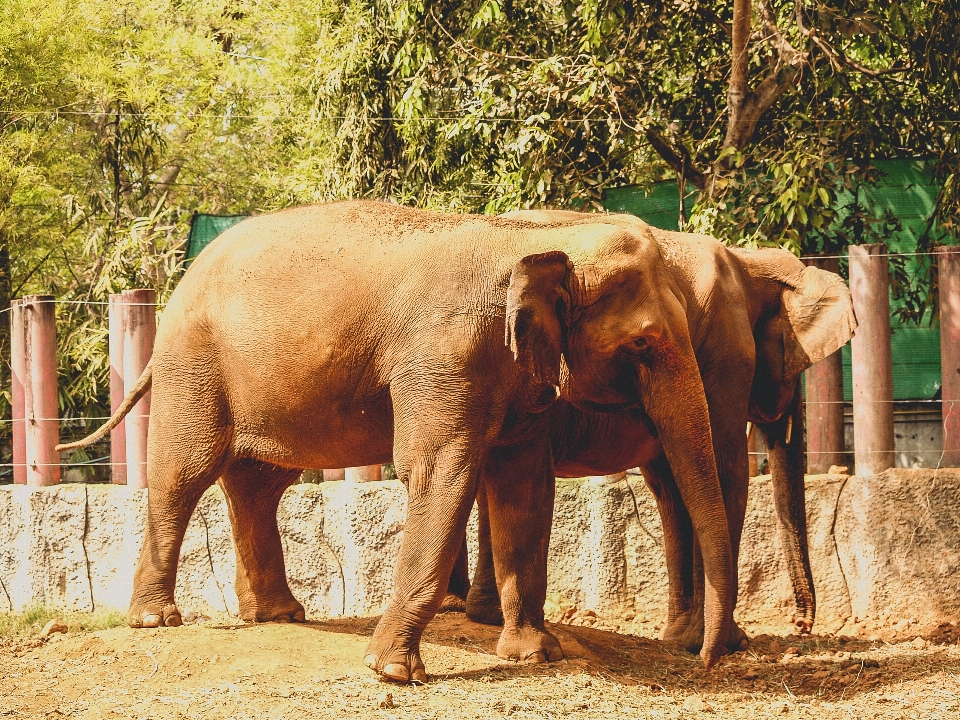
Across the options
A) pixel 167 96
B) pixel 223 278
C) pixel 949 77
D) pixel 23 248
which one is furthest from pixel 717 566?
pixel 167 96

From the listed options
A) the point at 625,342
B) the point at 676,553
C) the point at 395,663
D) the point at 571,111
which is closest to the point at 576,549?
the point at 676,553

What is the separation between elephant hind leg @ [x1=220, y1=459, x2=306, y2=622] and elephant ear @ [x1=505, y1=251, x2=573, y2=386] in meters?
2.20

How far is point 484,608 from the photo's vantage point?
755 centimetres

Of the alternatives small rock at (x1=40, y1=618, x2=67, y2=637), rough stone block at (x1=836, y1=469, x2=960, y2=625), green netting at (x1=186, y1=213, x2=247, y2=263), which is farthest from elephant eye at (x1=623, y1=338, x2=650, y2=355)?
green netting at (x1=186, y1=213, x2=247, y2=263)

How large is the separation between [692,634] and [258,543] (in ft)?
8.11

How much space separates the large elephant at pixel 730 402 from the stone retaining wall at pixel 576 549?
3.01ft

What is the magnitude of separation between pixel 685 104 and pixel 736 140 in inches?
41.2

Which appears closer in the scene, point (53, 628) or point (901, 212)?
point (53, 628)

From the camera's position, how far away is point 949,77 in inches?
383

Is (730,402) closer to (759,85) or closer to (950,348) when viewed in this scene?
(950,348)

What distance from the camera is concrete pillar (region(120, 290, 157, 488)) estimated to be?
905cm

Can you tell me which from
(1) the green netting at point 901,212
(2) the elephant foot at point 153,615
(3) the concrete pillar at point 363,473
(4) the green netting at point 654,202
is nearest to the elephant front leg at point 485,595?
(3) the concrete pillar at point 363,473

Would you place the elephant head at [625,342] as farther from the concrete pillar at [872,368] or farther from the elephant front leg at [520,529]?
the concrete pillar at [872,368]

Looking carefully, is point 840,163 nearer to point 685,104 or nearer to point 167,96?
point 685,104
